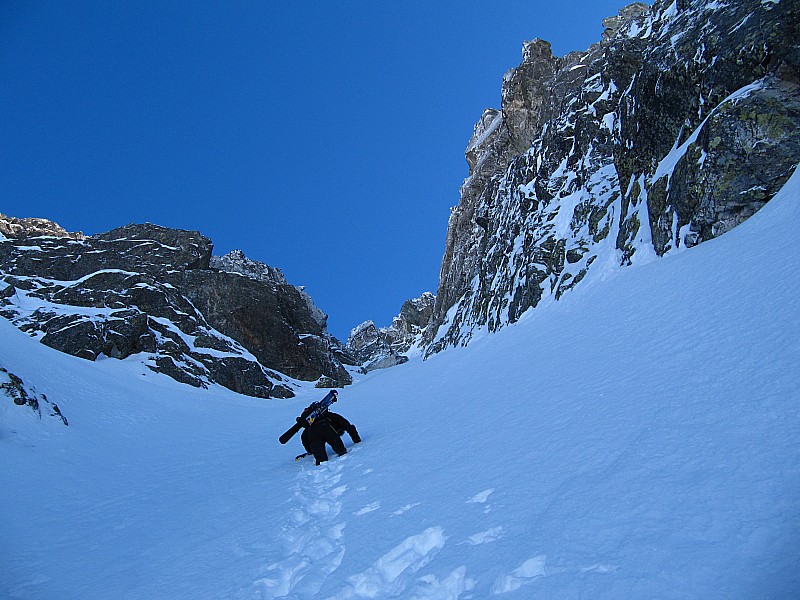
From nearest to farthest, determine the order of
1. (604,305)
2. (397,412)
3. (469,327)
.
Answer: (397,412) → (604,305) → (469,327)

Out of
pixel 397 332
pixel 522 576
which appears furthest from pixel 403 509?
pixel 397 332

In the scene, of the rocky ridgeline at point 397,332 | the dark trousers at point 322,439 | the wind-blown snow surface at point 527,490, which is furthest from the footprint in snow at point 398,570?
the rocky ridgeline at point 397,332

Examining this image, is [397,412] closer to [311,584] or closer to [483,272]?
[311,584]

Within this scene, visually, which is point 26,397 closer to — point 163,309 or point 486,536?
point 486,536

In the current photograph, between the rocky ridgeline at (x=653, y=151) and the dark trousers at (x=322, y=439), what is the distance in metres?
13.9

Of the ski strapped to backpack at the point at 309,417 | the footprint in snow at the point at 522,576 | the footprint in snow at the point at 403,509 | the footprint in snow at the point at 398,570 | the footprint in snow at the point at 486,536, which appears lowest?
the footprint in snow at the point at 522,576

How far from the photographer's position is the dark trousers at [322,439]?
8969 mm

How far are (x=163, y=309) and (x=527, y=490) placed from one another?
48.0m

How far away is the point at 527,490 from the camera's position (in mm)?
4262

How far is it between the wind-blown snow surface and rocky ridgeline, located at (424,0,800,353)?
4.41 metres

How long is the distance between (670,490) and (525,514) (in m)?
1.13

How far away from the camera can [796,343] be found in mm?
4840

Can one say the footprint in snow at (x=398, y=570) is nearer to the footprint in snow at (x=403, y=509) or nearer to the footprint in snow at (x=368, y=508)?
the footprint in snow at (x=403, y=509)

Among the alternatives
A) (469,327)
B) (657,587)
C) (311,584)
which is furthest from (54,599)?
(469,327)
